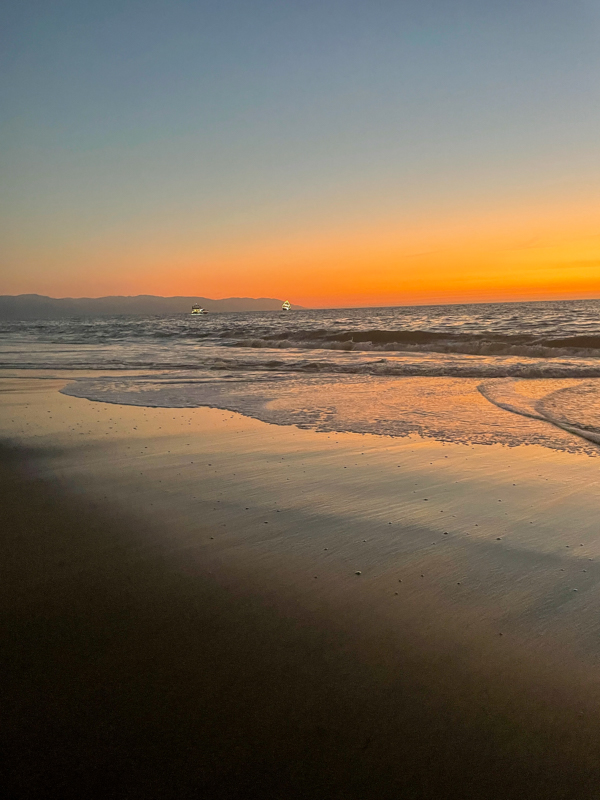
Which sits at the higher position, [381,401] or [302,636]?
[381,401]

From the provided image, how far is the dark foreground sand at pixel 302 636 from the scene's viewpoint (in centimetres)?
170

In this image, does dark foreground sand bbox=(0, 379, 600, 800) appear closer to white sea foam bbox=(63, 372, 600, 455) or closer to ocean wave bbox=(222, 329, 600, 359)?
white sea foam bbox=(63, 372, 600, 455)

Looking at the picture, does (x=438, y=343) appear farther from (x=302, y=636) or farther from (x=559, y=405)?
(x=302, y=636)

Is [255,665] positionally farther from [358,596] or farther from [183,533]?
[183,533]

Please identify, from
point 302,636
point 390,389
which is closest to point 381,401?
point 390,389

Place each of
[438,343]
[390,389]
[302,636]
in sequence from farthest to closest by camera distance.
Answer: [438,343] < [390,389] < [302,636]

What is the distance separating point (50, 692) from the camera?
6.49 ft

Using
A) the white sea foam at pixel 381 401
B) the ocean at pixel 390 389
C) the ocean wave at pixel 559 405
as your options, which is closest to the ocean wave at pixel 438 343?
the ocean at pixel 390 389

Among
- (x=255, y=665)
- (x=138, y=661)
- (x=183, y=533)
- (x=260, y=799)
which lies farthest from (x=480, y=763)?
(x=183, y=533)

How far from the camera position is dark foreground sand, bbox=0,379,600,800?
1.70 metres

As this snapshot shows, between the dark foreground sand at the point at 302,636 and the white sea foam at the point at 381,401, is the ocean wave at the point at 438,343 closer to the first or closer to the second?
the white sea foam at the point at 381,401

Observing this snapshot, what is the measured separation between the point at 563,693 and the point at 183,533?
2.36 m

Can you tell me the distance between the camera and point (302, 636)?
2.38 metres

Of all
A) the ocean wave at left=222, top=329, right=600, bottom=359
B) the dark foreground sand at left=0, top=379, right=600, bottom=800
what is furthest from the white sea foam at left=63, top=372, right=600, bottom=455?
the ocean wave at left=222, top=329, right=600, bottom=359
